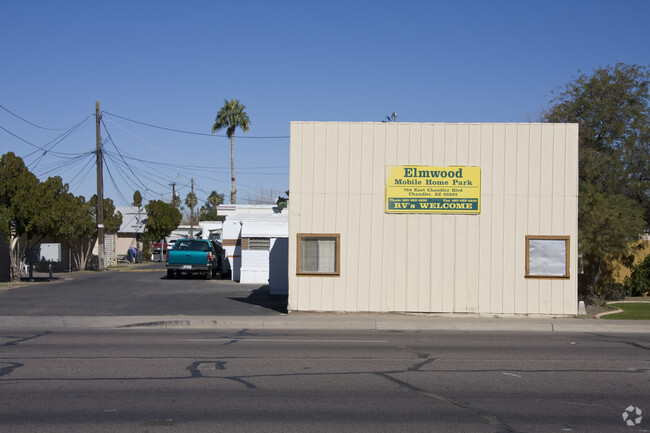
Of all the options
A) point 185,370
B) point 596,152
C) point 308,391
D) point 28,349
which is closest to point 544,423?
point 308,391

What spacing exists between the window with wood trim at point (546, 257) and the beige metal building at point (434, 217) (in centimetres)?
3

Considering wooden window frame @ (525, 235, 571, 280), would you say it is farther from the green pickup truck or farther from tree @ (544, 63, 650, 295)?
the green pickup truck

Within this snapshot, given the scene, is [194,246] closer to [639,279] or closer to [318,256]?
[318,256]

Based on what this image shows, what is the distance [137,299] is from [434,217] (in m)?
10.7

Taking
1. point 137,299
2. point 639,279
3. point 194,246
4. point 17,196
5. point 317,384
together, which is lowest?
point 137,299

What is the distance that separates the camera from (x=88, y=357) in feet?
36.1

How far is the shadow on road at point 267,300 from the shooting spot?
20156 millimetres

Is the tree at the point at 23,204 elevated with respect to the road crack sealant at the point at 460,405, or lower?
elevated

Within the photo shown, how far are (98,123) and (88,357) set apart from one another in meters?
31.6

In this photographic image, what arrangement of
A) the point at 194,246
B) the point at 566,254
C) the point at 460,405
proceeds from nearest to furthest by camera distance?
the point at 460,405 < the point at 566,254 < the point at 194,246

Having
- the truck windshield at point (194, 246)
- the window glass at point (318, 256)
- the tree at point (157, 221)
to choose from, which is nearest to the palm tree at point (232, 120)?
the tree at point (157, 221)

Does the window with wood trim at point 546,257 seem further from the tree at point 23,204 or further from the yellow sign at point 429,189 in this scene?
the tree at point 23,204

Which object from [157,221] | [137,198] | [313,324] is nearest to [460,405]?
[313,324]

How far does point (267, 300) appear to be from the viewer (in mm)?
22328
